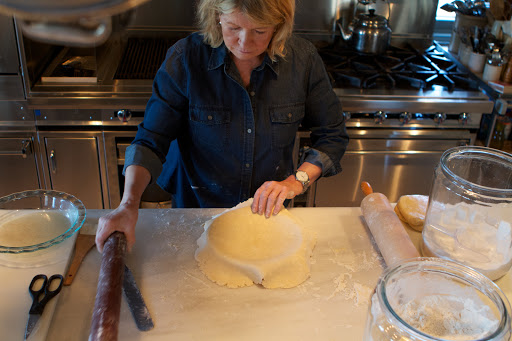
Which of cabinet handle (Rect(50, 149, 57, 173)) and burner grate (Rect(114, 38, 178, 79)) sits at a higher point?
burner grate (Rect(114, 38, 178, 79))

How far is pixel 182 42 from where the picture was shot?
54.2 inches

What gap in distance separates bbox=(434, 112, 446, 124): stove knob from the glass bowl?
5.45 ft

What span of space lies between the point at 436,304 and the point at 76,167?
186 cm

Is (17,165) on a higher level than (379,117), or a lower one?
lower

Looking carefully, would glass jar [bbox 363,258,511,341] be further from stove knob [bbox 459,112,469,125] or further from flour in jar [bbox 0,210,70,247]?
stove knob [bbox 459,112,469,125]

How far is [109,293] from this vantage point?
2.63 feet

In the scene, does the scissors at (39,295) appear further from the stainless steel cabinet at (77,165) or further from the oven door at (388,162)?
the oven door at (388,162)

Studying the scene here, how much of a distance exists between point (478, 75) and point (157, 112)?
1.72 meters

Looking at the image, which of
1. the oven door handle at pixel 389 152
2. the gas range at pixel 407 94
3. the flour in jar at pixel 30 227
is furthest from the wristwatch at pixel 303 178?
the oven door handle at pixel 389 152

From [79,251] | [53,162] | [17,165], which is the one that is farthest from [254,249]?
[17,165]

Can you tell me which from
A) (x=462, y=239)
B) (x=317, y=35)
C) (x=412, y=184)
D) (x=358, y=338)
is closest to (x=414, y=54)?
(x=317, y=35)

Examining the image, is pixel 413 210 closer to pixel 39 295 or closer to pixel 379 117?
pixel 39 295

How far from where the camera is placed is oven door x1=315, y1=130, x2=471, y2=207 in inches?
89.0

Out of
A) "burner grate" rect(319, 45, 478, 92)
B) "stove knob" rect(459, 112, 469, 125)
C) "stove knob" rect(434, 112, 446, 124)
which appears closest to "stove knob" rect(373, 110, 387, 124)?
"burner grate" rect(319, 45, 478, 92)
